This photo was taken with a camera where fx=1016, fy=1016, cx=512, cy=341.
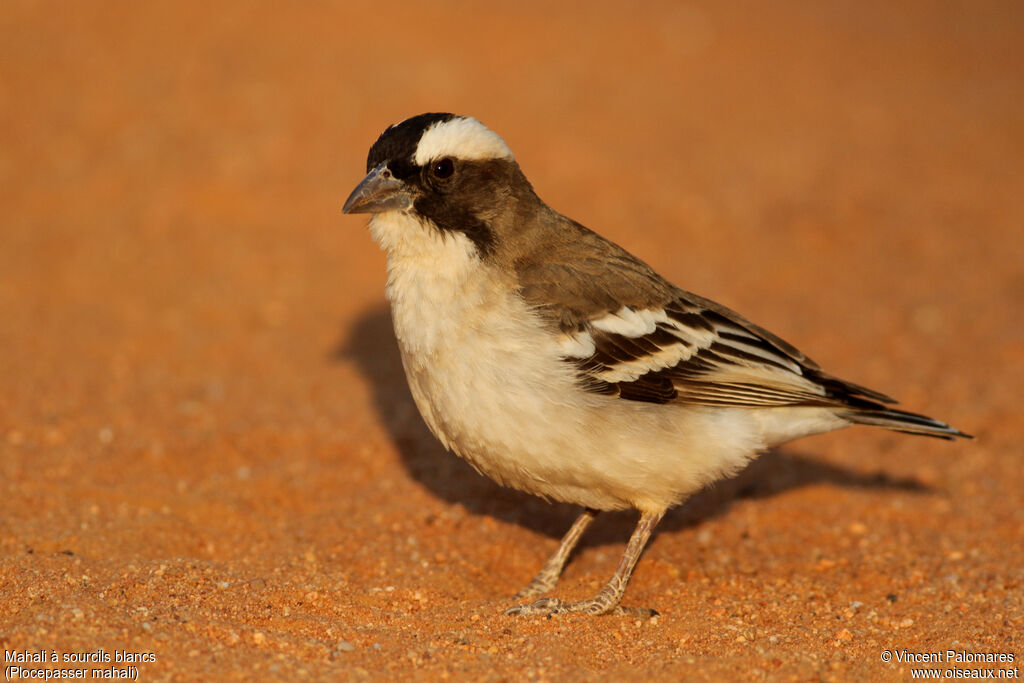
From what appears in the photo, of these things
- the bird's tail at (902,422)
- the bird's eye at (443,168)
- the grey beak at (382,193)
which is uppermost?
the bird's eye at (443,168)

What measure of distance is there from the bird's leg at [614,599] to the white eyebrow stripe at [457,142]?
2.52 metres

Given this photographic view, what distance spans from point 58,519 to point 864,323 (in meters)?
8.10

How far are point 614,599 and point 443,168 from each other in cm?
285

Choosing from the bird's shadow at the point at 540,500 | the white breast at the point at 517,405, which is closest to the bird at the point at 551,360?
the white breast at the point at 517,405

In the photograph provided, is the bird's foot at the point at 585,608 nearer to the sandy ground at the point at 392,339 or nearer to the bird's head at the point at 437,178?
the sandy ground at the point at 392,339

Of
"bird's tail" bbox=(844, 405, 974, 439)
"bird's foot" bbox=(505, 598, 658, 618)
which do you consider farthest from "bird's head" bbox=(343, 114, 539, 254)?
"bird's tail" bbox=(844, 405, 974, 439)

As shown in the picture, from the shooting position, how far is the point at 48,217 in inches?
487

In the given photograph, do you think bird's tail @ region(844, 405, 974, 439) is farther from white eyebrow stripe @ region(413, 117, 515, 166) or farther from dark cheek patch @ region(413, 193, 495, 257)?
white eyebrow stripe @ region(413, 117, 515, 166)

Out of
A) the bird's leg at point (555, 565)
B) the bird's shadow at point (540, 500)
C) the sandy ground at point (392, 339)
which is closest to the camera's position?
the sandy ground at point (392, 339)

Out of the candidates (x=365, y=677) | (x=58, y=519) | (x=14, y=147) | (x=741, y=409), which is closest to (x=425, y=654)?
(x=365, y=677)

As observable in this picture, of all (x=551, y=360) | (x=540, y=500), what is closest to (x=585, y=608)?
(x=551, y=360)

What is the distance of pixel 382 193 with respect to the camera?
6117 millimetres

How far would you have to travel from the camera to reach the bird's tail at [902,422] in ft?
21.8

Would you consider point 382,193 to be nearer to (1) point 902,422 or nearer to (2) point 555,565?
(2) point 555,565
